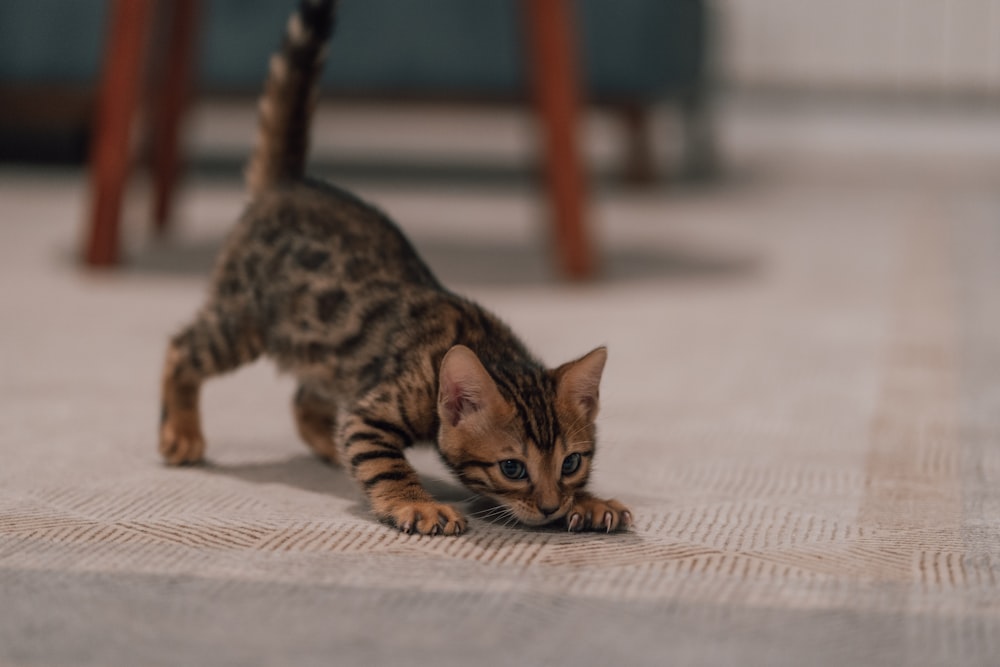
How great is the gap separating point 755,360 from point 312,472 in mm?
866

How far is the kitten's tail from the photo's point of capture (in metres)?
1.71

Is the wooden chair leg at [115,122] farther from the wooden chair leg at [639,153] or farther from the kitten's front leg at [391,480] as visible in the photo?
the wooden chair leg at [639,153]

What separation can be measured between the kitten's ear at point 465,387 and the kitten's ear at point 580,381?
0.07 meters

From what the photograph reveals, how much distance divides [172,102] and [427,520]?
2.26 meters

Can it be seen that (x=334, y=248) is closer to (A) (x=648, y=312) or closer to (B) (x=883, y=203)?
(A) (x=648, y=312)

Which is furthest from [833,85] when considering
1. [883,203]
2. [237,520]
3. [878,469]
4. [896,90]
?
[237,520]

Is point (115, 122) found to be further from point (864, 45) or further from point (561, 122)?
point (864, 45)

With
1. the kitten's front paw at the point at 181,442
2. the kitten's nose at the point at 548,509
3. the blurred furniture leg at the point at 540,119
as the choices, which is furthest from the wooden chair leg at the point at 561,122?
Answer: the kitten's nose at the point at 548,509

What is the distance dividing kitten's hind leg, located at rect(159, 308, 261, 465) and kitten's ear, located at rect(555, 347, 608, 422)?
0.43m

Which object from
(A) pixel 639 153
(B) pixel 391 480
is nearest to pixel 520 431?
(B) pixel 391 480

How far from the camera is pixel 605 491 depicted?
1.41m

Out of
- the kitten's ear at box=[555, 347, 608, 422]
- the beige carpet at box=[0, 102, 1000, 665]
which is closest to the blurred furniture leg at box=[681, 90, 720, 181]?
the beige carpet at box=[0, 102, 1000, 665]

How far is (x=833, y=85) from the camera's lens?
652cm

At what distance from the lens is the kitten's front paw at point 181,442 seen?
1.47 metres
